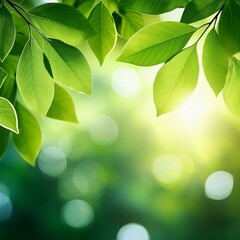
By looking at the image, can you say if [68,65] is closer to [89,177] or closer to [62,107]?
[62,107]

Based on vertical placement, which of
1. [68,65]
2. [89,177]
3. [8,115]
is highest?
[68,65]

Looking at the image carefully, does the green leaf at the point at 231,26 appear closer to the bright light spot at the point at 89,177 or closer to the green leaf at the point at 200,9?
the green leaf at the point at 200,9

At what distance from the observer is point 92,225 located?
325 inches

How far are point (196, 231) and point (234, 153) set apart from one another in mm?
1760

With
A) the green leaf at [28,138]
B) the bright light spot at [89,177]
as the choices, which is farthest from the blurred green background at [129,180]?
the green leaf at [28,138]

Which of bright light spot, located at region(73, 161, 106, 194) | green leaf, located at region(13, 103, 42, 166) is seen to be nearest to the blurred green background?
bright light spot, located at region(73, 161, 106, 194)

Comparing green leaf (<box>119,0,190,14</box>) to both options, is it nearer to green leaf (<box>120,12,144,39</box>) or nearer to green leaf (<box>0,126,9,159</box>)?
green leaf (<box>120,12,144,39</box>)

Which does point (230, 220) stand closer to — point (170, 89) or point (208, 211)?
point (208, 211)

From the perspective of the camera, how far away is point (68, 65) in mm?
801

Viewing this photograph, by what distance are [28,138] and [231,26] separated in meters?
0.52

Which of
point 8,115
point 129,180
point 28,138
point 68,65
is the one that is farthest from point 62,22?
point 129,180

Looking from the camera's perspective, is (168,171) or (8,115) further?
(168,171)

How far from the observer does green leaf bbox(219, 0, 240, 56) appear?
0.75m

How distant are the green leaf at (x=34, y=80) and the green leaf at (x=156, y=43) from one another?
0.49 ft
